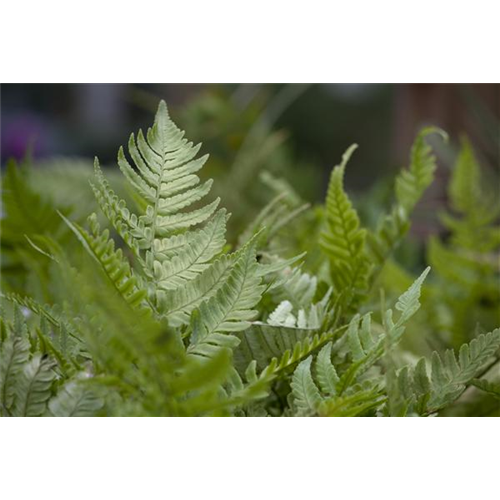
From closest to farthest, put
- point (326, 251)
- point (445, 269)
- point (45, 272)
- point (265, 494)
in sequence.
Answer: point (265, 494), point (326, 251), point (45, 272), point (445, 269)

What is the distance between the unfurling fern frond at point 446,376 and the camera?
0.74 ft

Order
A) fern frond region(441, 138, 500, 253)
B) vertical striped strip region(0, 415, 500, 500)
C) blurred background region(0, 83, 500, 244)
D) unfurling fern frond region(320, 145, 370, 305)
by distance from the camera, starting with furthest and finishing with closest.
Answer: blurred background region(0, 83, 500, 244), fern frond region(441, 138, 500, 253), unfurling fern frond region(320, 145, 370, 305), vertical striped strip region(0, 415, 500, 500)

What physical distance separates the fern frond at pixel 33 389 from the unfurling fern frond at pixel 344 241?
0.13 meters

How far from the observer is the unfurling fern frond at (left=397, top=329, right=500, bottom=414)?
0.23m

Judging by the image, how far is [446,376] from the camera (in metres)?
0.23

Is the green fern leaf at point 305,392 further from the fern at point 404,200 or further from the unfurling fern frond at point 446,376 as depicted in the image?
the fern at point 404,200

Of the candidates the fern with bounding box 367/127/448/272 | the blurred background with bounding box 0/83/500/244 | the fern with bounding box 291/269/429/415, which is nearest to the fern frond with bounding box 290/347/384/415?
the fern with bounding box 291/269/429/415

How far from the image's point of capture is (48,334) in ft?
0.80

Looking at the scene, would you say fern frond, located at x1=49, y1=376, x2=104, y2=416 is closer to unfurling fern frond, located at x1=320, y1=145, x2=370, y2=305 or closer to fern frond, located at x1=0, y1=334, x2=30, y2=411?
fern frond, located at x1=0, y1=334, x2=30, y2=411

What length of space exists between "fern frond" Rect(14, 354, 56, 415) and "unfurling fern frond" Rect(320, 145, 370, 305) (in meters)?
0.13

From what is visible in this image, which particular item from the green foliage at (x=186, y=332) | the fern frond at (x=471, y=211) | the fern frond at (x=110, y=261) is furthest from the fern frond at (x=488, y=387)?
the fern frond at (x=471, y=211)

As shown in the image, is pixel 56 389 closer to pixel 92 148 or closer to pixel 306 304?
pixel 306 304
